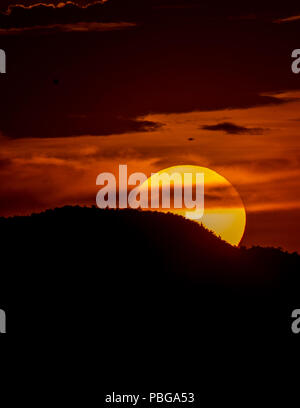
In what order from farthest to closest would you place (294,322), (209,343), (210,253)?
(210,253)
(294,322)
(209,343)

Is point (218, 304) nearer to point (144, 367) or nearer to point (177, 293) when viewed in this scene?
point (177, 293)

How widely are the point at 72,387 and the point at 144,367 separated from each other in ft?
12.7

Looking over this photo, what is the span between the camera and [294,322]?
63.6 metres

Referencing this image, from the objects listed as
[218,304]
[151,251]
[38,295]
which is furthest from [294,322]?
[38,295]

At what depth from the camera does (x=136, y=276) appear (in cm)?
6438

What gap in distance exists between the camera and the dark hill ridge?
61178 millimetres

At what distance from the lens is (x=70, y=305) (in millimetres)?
61500

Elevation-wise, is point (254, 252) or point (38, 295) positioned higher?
point (254, 252)

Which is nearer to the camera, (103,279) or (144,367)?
(144,367)

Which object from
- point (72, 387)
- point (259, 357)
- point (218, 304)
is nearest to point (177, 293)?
point (218, 304)

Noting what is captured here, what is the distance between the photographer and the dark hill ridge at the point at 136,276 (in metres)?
61.2
